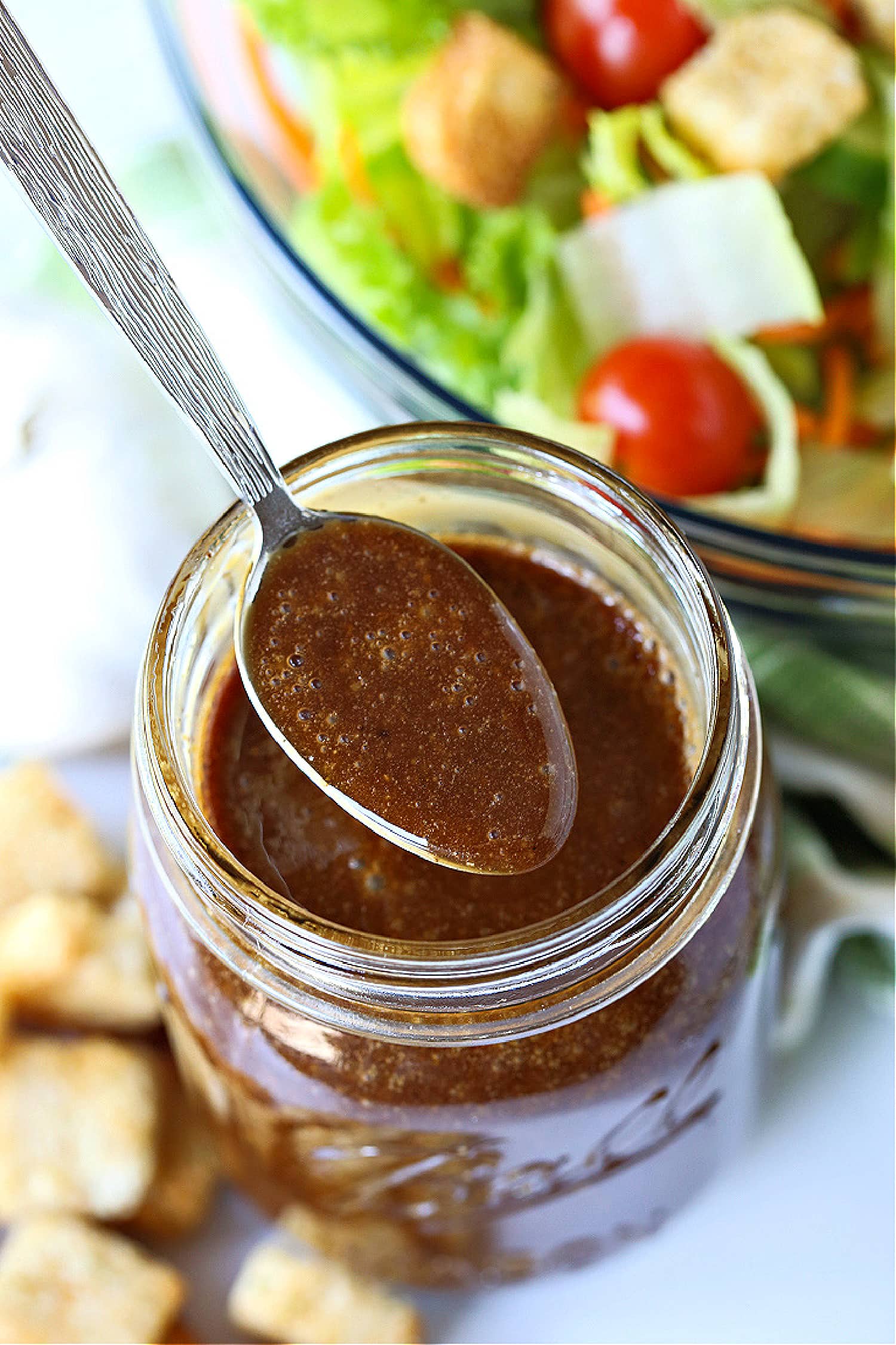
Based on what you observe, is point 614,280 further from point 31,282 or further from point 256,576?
point 256,576

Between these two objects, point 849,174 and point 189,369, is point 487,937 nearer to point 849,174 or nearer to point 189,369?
point 189,369

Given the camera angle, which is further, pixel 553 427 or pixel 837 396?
pixel 837 396

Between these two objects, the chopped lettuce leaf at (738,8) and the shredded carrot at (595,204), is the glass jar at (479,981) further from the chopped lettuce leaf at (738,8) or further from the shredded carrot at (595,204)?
the chopped lettuce leaf at (738,8)

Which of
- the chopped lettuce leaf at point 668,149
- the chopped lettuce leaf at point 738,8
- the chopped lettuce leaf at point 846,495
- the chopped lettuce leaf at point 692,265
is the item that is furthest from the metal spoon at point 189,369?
the chopped lettuce leaf at point 738,8

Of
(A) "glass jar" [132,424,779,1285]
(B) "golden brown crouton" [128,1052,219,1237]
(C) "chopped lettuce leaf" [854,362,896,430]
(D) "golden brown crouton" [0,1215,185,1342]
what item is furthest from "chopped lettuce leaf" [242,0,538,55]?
(D) "golden brown crouton" [0,1215,185,1342]

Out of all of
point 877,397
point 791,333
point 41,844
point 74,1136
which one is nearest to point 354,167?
point 791,333
